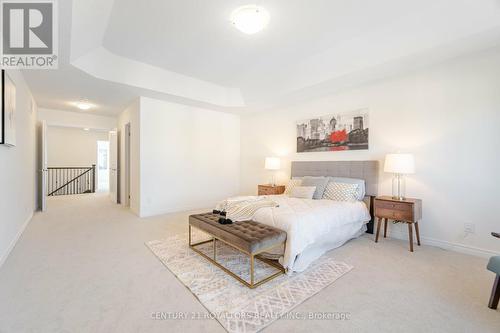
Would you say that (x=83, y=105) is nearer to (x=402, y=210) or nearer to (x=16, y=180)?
(x=16, y=180)

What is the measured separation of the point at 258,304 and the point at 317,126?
11.8ft

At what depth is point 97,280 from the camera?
7.23ft

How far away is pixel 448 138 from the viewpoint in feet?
10.1

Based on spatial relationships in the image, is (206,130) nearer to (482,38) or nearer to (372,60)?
(372,60)

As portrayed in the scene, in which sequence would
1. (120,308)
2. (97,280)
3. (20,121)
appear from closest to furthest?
1. (120,308)
2. (97,280)
3. (20,121)

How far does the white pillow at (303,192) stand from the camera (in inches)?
148

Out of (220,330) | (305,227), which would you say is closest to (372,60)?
(305,227)

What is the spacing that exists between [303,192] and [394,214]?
4.34 feet

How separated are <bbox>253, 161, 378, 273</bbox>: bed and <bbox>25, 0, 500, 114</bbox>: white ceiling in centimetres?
161

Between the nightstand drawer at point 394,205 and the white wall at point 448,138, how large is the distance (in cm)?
53


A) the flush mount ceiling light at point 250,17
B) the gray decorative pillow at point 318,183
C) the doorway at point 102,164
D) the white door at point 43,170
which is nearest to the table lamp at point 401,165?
the gray decorative pillow at point 318,183

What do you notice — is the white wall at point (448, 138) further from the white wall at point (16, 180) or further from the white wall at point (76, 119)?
the white wall at point (76, 119)

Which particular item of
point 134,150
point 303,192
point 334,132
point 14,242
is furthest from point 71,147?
point 334,132

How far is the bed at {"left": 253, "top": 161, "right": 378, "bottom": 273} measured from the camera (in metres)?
2.39
